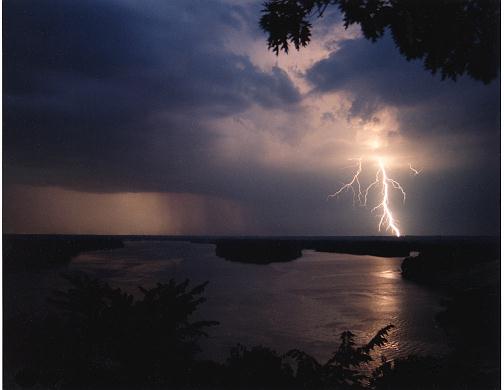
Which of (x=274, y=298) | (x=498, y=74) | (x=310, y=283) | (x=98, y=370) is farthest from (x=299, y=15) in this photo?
(x=310, y=283)

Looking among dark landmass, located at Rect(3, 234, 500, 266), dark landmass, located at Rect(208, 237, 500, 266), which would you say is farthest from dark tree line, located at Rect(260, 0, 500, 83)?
dark landmass, located at Rect(208, 237, 500, 266)

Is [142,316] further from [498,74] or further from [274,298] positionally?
[274,298]

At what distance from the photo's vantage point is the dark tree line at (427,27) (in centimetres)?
258

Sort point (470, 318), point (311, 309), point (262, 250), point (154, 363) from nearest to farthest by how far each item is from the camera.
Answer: point (154, 363)
point (470, 318)
point (311, 309)
point (262, 250)

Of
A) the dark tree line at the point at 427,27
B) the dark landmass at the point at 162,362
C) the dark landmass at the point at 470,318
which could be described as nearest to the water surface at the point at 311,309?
the dark landmass at the point at 470,318

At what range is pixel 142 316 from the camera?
107 inches

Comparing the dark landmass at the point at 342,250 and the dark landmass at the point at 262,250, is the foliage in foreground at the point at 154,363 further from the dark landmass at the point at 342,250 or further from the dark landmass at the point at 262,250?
the dark landmass at the point at 342,250

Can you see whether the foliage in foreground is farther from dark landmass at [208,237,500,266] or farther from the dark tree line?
→ dark landmass at [208,237,500,266]

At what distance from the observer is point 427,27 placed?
2.68 metres

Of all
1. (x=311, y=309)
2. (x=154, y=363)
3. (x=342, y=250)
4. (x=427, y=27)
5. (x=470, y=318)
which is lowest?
(x=311, y=309)

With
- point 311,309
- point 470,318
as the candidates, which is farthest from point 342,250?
point 470,318

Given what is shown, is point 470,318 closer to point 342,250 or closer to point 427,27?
point 427,27

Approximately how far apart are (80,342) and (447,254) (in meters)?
25.3

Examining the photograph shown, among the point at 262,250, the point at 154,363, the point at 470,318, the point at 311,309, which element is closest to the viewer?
the point at 154,363
